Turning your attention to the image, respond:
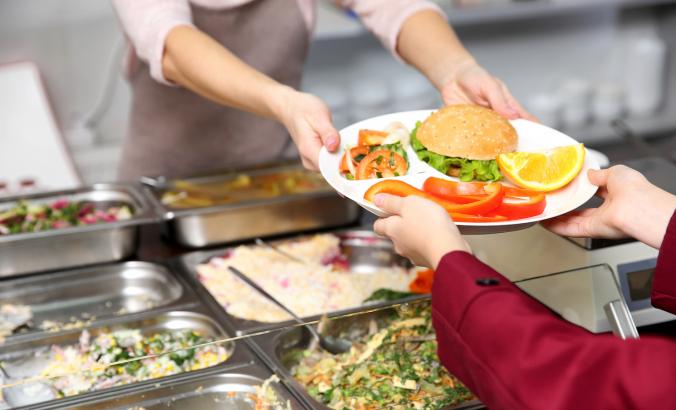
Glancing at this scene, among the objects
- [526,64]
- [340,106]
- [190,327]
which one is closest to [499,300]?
[190,327]

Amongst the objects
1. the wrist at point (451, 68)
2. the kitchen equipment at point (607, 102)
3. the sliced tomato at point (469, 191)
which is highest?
the wrist at point (451, 68)

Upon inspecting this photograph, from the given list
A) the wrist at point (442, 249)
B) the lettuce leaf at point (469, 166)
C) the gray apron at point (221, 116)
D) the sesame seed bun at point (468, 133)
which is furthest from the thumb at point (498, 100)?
the gray apron at point (221, 116)

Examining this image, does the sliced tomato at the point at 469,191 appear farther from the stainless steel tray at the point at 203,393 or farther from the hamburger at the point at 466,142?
the stainless steel tray at the point at 203,393

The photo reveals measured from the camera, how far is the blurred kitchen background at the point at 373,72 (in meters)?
3.67

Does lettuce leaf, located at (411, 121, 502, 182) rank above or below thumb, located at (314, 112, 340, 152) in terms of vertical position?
below

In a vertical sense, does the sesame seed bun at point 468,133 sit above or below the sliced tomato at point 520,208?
above

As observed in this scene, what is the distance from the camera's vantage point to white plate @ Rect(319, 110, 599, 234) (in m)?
1.52

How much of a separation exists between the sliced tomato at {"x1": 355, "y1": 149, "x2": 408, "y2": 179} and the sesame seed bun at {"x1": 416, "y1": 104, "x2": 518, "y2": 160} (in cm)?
7

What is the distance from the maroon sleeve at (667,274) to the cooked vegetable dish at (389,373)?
0.37m

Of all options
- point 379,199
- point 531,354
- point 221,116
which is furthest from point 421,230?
point 221,116

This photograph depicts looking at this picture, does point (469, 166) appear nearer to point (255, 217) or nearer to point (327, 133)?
point (327, 133)

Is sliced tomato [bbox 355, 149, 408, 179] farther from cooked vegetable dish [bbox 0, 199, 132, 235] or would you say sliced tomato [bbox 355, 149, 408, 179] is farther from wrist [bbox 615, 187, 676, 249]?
cooked vegetable dish [bbox 0, 199, 132, 235]

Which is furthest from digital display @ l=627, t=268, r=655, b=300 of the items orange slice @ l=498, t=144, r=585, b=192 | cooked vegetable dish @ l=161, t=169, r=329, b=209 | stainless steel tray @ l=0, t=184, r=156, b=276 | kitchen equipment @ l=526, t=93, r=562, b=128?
kitchen equipment @ l=526, t=93, r=562, b=128

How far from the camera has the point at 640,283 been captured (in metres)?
1.71
